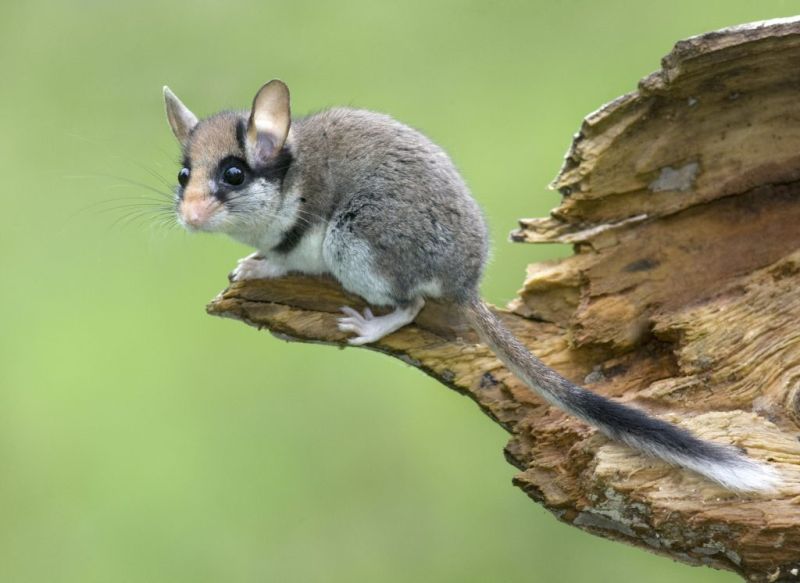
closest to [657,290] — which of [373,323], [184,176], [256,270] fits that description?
[373,323]

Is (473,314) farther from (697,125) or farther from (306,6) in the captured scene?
(306,6)

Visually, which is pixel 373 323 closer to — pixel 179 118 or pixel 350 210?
pixel 350 210

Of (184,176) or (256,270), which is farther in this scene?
(256,270)

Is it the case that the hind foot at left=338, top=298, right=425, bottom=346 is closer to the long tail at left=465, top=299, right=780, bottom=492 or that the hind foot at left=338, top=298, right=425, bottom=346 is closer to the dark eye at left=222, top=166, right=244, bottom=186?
the long tail at left=465, top=299, right=780, bottom=492

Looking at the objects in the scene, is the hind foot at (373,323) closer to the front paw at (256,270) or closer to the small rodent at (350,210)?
the small rodent at (350,210)

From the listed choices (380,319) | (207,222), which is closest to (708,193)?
(380,319)

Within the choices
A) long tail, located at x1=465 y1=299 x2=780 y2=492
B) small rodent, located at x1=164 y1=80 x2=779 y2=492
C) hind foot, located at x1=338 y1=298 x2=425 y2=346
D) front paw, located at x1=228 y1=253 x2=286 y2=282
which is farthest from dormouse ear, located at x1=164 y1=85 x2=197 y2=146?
long tail, located at x1=465 y1=299 x2=780 y2=492

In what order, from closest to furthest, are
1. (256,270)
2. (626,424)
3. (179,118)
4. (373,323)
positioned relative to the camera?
1. (626,424)
2. (373,323)
3. (256,270)
4. (179,118)
